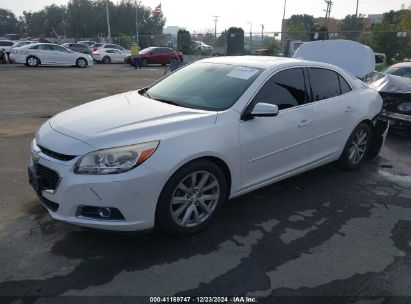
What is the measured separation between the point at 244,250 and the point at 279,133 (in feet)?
→ 4.51

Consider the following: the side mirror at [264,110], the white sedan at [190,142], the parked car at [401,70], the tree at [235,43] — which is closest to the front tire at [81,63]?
the tree at [235,43]

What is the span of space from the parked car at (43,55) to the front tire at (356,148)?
948 inches

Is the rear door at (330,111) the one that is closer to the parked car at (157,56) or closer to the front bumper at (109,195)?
the front bumper at (109,195)

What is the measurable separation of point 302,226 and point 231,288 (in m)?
1.33

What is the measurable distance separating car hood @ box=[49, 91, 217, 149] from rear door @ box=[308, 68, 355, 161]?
1654 millimetres

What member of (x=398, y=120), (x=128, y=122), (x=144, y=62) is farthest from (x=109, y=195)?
(x=144, y=62)

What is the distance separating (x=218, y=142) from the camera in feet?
12.4

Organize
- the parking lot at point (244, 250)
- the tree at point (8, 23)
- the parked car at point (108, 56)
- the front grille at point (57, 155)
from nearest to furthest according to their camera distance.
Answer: the parking lot at point (244, 250)
the front grille at point (57, 155)
the parked car at point (108, 56)
the tree at point (8, 23)

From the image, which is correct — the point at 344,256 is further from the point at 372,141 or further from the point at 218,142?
the point at 372,141

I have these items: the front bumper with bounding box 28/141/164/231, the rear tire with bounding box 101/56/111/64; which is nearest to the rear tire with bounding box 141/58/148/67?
the rear tire with bounding box 101/56/111/64

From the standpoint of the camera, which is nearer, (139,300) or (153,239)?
(139,300)

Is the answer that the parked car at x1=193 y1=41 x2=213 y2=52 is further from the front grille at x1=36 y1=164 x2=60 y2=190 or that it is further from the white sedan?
the front grille at x1=36 y1=164 x2=60 y2=190

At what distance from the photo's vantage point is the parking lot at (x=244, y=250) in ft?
10.2

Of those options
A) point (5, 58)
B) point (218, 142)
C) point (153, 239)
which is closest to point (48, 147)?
point (153, 239)
